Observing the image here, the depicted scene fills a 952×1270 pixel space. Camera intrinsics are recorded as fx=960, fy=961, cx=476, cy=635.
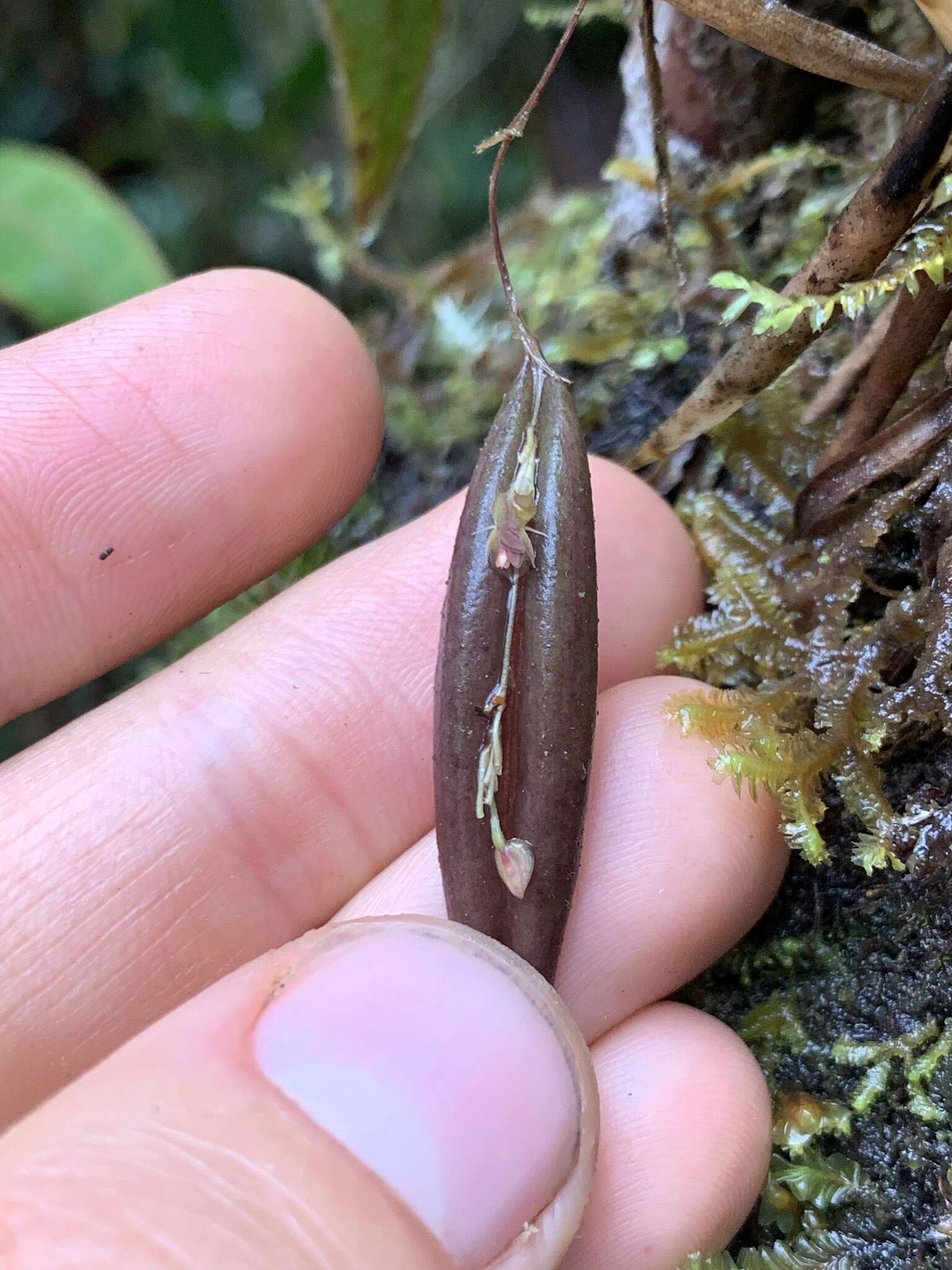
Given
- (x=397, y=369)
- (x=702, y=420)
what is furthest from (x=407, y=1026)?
(x=397, y=369)

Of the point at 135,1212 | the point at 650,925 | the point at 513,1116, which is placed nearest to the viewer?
the point at 135,1212

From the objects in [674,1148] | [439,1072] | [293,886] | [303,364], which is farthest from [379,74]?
[674,1148]

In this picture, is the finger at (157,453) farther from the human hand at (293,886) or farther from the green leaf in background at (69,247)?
the green leaf in background at (69,247)

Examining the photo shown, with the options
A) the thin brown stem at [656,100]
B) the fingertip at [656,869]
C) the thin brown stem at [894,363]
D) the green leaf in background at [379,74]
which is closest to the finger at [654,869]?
the fingertip at [656,869]

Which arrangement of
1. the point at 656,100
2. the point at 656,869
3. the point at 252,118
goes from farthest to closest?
the point at 252,118
the point at 656,869
the point at 656,100

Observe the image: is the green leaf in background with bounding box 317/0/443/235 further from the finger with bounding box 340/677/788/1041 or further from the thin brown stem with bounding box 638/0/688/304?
the finger with bounding box 340/677/788/1041

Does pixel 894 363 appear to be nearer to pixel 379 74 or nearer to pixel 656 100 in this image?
pixel 656 100

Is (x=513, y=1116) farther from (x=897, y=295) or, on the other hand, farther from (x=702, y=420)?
(x=897, y=295)
